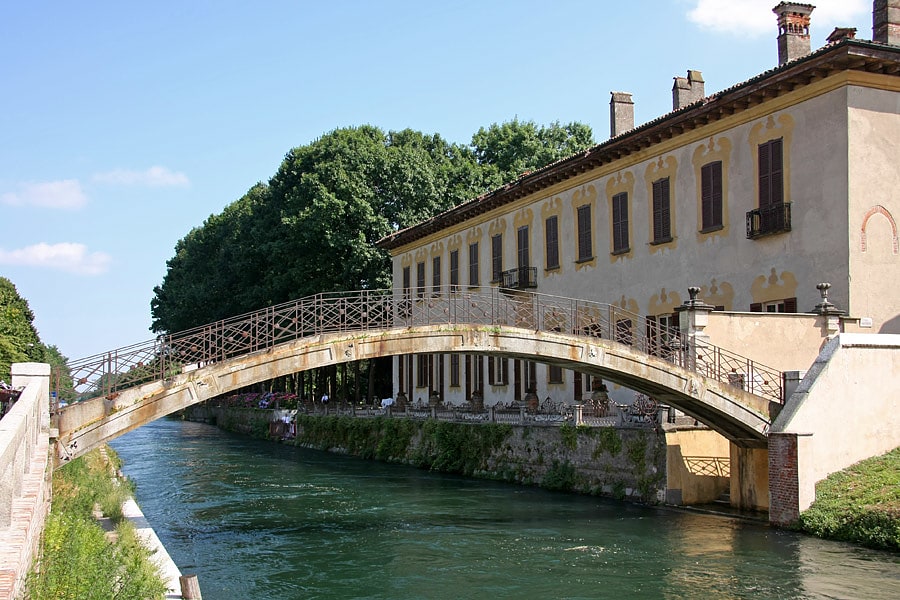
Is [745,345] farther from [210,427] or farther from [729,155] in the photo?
[210,427]

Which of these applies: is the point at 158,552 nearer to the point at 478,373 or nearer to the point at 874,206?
the point at 874,206

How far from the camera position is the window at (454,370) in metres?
39.7

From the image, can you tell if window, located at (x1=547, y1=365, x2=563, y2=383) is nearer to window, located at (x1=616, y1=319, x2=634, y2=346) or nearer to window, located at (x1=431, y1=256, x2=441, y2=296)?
window, located at (x1=616, y1=319, x2=634, y2=346)

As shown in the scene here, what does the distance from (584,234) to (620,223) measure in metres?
2.11

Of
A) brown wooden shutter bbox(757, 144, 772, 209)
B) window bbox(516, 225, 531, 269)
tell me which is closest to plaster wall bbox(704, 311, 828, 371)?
brown wooden shutter bbox(757, 144, 772, 209)

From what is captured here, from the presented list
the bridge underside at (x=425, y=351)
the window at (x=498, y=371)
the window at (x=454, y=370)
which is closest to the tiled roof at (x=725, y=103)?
the window at (x=498, y=371)

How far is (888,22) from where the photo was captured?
73.3ft

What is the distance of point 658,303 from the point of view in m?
26.3

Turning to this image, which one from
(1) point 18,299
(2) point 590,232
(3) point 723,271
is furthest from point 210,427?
(3) point 723,271

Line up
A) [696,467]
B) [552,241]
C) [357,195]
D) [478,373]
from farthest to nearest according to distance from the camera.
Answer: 1. [357,195]
2. [478,373]
3. [552,241]
4. [696,467]

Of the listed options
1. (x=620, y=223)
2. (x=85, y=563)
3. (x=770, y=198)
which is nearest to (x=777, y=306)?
(x=770, y=198)

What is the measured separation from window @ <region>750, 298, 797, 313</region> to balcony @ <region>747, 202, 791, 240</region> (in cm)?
164

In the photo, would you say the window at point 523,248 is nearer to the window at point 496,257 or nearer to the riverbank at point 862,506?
the window at point 496,257

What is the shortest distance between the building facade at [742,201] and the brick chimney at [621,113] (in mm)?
51
